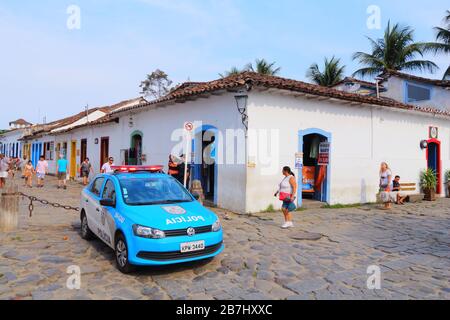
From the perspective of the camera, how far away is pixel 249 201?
32.9 feet

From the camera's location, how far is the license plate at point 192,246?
16.5 ft

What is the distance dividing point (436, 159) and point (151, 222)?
16350 mm

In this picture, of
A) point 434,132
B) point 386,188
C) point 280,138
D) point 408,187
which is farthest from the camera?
point 434,132

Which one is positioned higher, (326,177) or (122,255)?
(326,177)

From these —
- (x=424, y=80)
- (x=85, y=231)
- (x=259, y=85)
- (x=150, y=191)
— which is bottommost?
(x=85, y=231)

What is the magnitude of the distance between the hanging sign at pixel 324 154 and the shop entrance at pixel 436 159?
7.53m

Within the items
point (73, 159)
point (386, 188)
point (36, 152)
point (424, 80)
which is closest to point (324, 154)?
point (386, 188)

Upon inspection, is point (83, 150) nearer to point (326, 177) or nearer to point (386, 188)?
point (326, 177)

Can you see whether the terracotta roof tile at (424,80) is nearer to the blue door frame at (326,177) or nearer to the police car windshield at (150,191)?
the blue door frame at (326,177)

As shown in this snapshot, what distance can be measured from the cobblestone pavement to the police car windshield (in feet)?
3.65

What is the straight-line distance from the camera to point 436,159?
16672 millimetres

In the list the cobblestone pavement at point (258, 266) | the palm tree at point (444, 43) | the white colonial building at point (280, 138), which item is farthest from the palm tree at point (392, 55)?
the cobblestone pavement at point (258, 266)
